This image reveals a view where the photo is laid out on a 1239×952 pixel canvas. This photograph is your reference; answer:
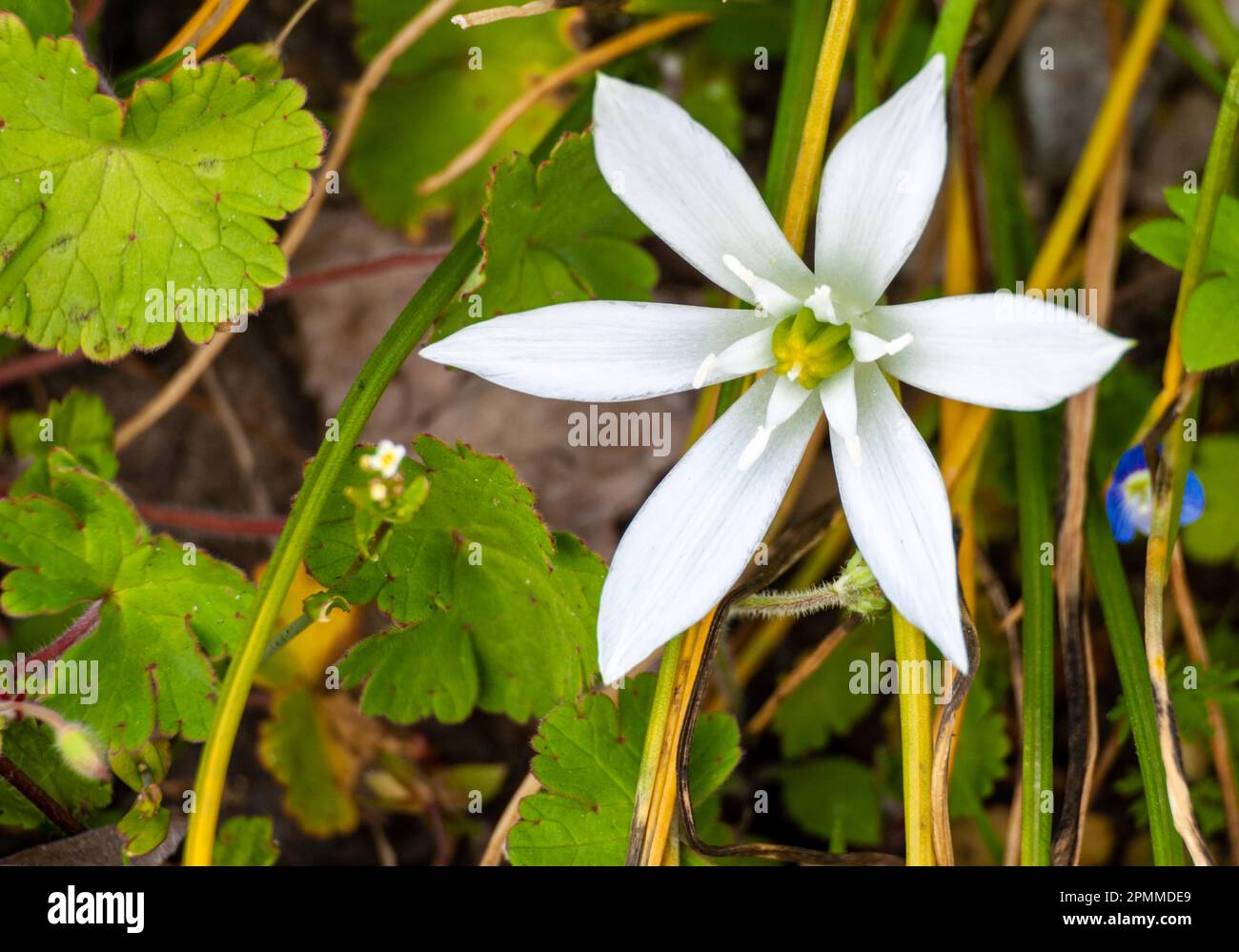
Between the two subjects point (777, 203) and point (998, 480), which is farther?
point (998, 480)

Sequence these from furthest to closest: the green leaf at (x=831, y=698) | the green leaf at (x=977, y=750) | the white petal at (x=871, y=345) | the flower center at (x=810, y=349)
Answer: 1. the green leaf at (x=831, y=698)
2. the green leaf at (x=977, y=750)
3. the flower center at (x=810, y=349)
4. the white petal at (x=871, y=345)

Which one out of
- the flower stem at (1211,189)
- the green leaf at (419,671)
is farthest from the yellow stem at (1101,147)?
the green leaf at (419,671)

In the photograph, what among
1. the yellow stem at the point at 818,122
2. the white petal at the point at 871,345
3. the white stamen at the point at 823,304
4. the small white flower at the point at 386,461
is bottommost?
the small white flower at the point at 386,461

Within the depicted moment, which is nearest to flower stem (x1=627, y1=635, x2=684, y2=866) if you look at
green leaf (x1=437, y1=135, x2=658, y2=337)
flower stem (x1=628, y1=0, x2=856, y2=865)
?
flower stem (x1=628, y1=0, x2=856, y2=865)

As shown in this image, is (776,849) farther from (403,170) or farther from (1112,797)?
(403,170)

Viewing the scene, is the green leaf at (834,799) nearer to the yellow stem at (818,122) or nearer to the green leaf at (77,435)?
the yellow stem at (818,122)

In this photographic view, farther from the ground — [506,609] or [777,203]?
[777,203]

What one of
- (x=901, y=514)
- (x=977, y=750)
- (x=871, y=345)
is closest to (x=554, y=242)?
(x=871, y=345)
